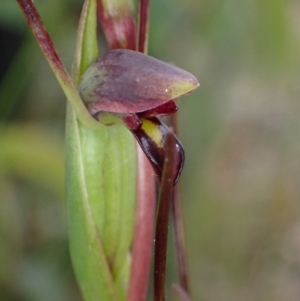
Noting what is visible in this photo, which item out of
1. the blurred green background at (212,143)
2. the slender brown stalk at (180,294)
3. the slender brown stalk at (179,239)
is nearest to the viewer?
the slender brown stalk at (180,294)

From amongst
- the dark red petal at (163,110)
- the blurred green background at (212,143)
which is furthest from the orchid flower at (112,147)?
the blurred green background at (212,143)

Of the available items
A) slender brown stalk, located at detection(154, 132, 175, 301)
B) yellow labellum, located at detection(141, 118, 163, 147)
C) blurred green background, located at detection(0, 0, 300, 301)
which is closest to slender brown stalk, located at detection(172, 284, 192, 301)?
slender brown stalk, located at detection(154, 132, 175, 301)

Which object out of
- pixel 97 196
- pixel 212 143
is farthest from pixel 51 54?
pixel 212 143

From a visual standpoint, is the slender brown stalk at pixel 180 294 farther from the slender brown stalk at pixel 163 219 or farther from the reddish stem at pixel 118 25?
the reddish stem at pixel 118 25

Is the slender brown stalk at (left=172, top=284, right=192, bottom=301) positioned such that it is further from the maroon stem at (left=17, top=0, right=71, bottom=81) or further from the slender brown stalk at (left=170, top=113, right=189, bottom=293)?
the maroon stem at (left=17, top=0, right=71, bottom=81)

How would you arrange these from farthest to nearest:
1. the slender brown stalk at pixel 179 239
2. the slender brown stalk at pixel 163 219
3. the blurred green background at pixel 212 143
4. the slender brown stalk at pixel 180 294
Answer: the blurred green background at pixel 212 143 < the slender brown stalk at pixel 179 239 < the slender brown stalk at pixel 180 294 < the slender brown stalk at pixel 163 219
